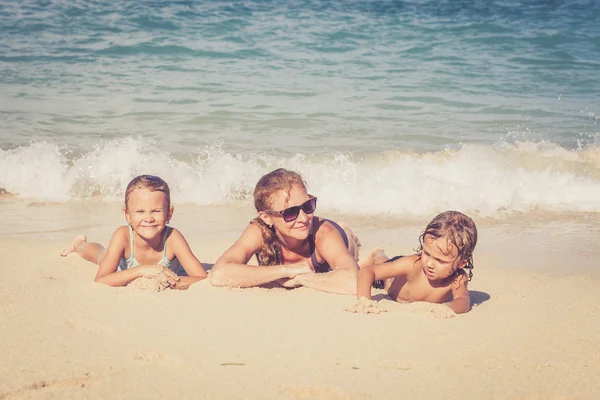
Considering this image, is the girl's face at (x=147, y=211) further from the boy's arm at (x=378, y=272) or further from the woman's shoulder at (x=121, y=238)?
the boy's arm at (x=378, y=272)

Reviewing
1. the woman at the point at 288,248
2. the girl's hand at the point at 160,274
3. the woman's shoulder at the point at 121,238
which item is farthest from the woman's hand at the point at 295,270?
the woman's shoulder at the point at 121,238

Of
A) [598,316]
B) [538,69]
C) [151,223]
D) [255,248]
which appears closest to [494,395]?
[598,316]

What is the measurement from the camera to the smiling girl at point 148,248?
15.5 ft

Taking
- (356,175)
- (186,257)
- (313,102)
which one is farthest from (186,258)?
(313,102)

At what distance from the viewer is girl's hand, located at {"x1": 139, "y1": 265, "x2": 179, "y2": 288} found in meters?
4.64

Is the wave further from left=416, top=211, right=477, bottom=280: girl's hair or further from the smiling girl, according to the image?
left=416, top=211, right=477, bottom=280: girl's hair

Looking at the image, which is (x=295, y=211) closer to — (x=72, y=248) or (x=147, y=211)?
(x=147, y=211)

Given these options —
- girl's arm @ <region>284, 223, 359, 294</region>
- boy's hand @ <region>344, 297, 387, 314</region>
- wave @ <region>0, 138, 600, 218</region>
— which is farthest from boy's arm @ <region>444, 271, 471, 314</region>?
wave @ <region>0, 138, 600, 218</region>

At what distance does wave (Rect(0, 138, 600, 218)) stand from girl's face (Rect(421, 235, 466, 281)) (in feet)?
9.23

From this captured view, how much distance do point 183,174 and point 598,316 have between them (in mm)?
5001

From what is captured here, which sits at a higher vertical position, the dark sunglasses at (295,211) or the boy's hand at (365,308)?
the dark sunglasses at (295,211)

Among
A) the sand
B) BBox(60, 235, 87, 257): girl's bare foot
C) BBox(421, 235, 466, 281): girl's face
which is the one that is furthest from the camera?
BBox(60, 235, 87, 257): girl's bare foot

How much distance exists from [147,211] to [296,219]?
3.19ft

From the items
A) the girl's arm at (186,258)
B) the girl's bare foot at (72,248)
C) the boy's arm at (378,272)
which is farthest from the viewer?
the girl's bare foot at (72,248)
